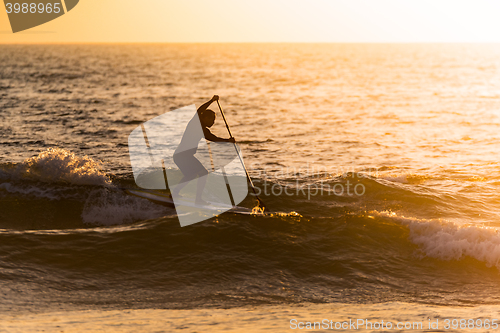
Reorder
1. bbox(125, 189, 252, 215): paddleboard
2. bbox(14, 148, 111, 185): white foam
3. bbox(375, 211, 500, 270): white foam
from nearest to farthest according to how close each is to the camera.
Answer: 1. bbox(375, 211, 500, 270): white foam
2. bbox(125, 189, 252, 215): paddleboard
3. bbox(14, 148, 111, 185): white foam

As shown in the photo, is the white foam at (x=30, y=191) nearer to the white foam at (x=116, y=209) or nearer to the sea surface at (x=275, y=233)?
the sea surface at (x=275, y=233)

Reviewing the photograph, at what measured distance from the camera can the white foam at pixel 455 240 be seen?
26.6 ft

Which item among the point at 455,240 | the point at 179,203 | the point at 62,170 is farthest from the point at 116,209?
the point at 455,240

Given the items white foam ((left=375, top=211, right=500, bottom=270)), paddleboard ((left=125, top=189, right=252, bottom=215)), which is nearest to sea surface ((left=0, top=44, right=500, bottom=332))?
white foam ((left=375, top=211, right=500, bottom=270))

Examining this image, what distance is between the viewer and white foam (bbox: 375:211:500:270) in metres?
8.11

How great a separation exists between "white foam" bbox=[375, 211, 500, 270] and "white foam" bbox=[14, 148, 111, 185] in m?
8.47

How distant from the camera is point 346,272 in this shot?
7.58 m

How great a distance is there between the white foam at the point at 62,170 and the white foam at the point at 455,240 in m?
8.47

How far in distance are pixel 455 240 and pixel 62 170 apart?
34.3 ft

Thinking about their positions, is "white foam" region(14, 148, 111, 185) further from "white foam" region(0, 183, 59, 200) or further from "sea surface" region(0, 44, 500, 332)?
"white foam" region(0, 183, 59, 200)

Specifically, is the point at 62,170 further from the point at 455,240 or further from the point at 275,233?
the point at 455,240

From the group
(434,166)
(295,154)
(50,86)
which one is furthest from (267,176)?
(50,86)

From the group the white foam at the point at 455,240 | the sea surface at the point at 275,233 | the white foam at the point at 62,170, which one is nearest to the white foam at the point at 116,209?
the sea surface at the point at 275,233

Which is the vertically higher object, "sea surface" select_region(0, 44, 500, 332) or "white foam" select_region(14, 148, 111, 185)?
"white foam" select_region(14, 148, 111, 185)
